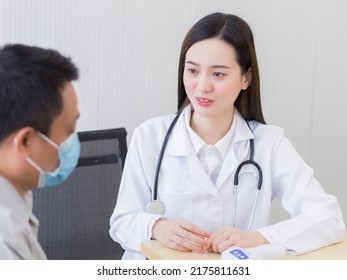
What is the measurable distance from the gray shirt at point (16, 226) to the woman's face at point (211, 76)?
0.69 metres

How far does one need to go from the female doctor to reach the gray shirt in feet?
1.78

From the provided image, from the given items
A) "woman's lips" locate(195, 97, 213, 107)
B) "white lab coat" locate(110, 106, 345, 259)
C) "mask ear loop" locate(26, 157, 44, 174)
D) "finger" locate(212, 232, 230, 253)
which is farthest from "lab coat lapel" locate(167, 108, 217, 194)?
"mask ear loop" locate(26, 157, 44, 174)

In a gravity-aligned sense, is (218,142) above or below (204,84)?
below

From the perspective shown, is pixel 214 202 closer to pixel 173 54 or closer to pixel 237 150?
pixel 237 150

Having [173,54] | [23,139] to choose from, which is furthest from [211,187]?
[173,54]

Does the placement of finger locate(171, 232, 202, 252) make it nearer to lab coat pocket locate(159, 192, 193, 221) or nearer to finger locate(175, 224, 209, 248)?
finger locate(175, 224, 209, 248)

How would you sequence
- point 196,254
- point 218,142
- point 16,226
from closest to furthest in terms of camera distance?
1. point 16,226
2. point 196,254
3. point 218,142

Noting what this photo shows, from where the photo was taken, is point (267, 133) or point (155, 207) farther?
point (267, 133)

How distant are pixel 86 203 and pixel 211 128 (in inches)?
16.9

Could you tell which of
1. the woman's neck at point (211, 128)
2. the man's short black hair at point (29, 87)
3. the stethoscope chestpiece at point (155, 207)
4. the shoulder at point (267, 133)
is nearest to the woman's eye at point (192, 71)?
the woman's neck at point (211, 128)

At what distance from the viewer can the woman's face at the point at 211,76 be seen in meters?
1.60

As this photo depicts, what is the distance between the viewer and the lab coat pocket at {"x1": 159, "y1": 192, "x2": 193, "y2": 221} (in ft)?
5.28

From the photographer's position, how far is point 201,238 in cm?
138

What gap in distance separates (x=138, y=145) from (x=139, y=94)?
71cm
